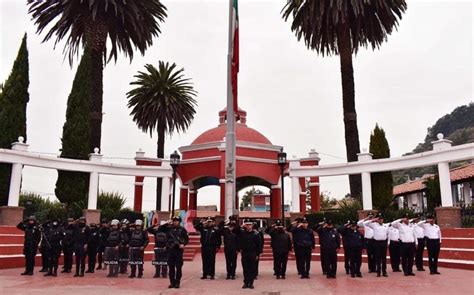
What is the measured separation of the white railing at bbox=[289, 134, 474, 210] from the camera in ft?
60.1

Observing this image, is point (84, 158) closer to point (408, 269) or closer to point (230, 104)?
point (230, 104)

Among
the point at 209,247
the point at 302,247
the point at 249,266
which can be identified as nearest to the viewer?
the point at 249,266

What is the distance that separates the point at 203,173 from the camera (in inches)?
1054

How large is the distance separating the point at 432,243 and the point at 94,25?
20.3m

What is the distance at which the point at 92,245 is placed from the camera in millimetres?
13492

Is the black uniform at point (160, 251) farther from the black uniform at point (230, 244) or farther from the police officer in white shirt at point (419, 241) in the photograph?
the police officer in white shirt at point (419, 241)

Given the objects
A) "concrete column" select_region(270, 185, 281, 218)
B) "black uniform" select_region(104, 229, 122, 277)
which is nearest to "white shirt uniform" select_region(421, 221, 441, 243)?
"black uniform" select_region(104, 229, 122, 277)

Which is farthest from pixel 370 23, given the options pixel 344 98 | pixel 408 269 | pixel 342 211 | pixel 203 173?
pixel 408 269

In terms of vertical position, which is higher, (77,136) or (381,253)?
(77,136)

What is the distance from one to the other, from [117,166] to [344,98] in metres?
13.1

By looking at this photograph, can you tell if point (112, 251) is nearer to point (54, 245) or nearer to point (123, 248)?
point (123, 248)

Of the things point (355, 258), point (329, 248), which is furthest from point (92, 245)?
point (355, 258)

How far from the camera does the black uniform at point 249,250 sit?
34.3 ft

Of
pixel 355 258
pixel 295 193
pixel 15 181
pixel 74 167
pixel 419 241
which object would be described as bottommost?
pixel 355 258
